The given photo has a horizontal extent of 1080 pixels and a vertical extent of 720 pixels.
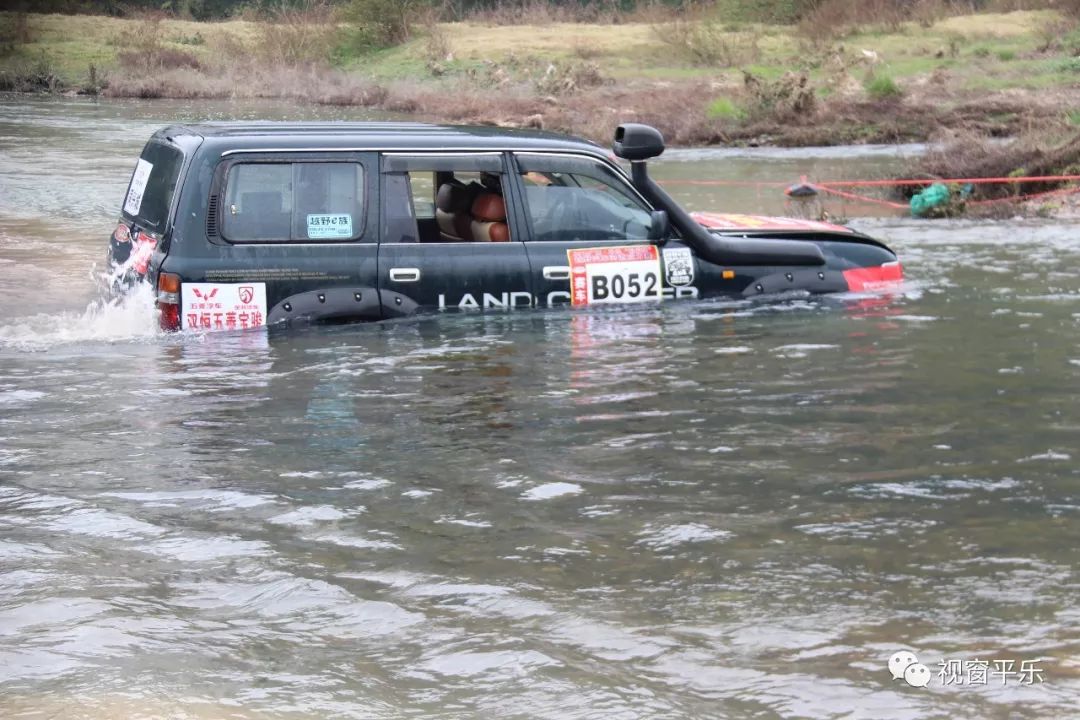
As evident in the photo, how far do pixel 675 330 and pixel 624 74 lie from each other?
3059cm

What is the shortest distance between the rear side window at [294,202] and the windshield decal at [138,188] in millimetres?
782

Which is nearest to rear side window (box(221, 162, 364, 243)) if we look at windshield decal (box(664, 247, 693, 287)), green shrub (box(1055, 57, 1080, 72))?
windshield decal (box(664, 247, 693, 287))

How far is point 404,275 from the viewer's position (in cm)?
911

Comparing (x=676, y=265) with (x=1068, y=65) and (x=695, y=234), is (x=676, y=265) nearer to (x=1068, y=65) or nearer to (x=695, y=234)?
(x=695, y=234)

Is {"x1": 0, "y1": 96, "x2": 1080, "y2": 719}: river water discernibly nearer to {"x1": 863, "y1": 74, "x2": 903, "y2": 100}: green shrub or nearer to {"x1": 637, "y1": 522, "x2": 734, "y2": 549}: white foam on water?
{"x1": 637, "y1": 522, "x2": 734, "y2": 549}: white foam on water

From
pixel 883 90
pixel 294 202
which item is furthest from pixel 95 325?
pixel 883 90

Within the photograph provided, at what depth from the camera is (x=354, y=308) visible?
9.06 m

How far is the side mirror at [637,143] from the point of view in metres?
9.20

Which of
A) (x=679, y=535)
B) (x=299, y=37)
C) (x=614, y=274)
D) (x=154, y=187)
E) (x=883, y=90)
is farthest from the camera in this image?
(x=299, y=37)

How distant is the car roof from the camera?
8.80 meters

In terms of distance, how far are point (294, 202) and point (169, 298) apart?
943mm

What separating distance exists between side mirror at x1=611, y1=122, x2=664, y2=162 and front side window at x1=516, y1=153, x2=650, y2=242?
0.24 metres

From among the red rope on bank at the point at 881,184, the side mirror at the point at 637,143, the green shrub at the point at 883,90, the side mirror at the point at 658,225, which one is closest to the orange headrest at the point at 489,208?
the side mirror at the point at 637,143

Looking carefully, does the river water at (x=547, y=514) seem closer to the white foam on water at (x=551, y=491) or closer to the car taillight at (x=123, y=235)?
the white foam on water at (x=551, y=491)
